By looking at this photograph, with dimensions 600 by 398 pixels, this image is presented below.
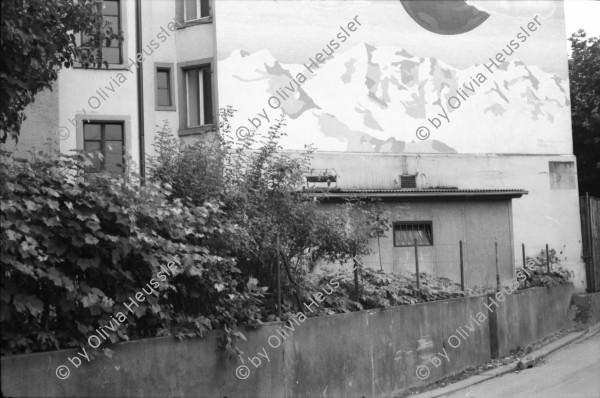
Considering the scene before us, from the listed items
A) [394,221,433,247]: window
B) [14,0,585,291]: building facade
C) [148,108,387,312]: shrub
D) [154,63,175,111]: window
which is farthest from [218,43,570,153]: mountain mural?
[148,108,387,312]: shrub

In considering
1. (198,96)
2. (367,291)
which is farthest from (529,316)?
(198,96)

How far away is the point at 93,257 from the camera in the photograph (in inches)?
342

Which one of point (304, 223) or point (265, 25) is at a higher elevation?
point (265, 25)

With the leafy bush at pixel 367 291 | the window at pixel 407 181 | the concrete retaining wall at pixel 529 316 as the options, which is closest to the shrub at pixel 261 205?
the leafy bush at pixel 367 291

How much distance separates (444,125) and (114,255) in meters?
17.4

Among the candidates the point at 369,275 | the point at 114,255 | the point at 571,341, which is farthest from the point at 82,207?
the point at 571,341

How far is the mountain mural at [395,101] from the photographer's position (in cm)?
2273

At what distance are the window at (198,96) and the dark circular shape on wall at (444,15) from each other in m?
6.45

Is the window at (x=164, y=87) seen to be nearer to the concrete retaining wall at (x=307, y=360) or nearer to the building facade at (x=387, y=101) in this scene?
the building facade at (x=387, y=101)

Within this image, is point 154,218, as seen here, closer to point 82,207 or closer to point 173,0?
point 82,207

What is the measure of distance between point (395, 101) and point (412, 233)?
16.9ft

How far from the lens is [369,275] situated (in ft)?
48.0

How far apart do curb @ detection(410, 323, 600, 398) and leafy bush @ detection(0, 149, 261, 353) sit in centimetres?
463

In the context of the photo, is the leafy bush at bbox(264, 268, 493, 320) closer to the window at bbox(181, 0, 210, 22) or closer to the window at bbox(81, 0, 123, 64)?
the window at bbox(181, 0, 210, 22)
